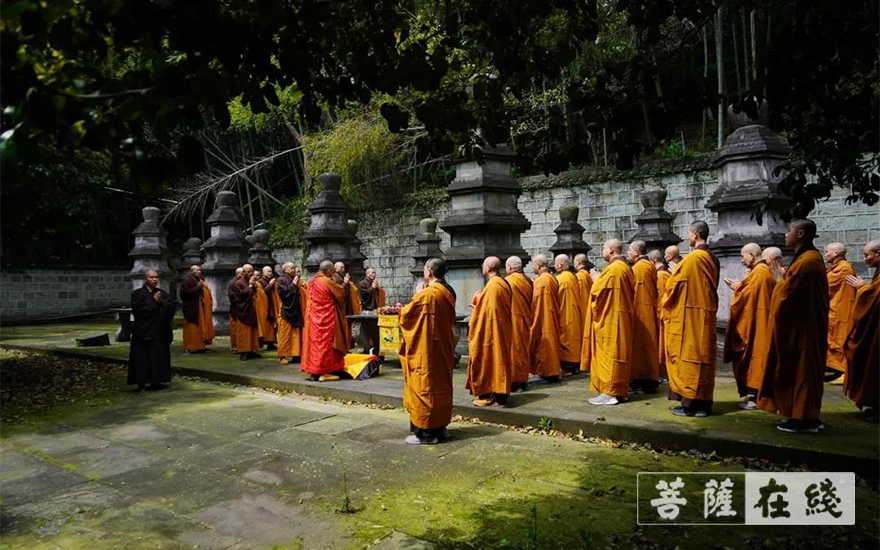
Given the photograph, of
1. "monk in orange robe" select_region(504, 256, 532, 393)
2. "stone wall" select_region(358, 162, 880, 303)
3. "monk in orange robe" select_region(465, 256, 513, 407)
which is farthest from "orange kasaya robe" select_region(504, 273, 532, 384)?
"stone wall" select_region(358, 162, 880, 303)

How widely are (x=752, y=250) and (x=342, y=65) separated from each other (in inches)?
201

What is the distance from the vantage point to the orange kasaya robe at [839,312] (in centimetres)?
823

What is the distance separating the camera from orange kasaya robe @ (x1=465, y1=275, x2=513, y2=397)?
716cm

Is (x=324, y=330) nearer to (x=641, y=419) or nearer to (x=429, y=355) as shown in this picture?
(x=429, y=355)

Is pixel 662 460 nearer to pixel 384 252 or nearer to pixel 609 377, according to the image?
pixel 609 377

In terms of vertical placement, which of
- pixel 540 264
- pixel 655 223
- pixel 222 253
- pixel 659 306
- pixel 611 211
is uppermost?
pixel 611 211

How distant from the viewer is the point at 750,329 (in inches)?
263

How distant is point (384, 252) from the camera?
19953 millimetres

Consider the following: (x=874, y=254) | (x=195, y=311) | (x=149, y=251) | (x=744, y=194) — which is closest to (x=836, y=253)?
(x=874, y=254)

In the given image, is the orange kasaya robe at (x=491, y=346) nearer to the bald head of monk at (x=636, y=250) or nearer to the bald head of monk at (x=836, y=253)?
the bald head of monk at (x=636, y=250)

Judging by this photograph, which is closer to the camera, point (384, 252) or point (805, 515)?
point (805, 515)

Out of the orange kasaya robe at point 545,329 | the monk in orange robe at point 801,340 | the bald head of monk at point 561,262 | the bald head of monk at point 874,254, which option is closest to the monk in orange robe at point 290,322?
the orange kasaya robe at point 545,329

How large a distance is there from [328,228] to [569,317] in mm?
6082

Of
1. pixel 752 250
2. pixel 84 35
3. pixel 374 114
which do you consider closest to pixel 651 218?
pixel 752 250
